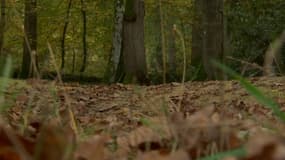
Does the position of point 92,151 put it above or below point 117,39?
above

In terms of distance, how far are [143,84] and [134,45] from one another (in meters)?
1.17

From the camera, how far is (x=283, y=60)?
58.0 ft

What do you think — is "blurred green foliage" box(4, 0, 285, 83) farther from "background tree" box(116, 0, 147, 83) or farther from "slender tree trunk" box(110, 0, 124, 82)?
"slender tree trunk" box(110, 0, 124, 82)

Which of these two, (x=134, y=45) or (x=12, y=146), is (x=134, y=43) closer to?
(x=134, y=45)

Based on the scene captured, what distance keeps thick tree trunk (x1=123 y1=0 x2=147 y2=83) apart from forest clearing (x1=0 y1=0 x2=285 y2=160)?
3 centimetres

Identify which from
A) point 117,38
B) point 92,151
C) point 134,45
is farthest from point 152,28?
point 92,151

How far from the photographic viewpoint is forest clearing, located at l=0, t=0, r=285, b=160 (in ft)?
4.27

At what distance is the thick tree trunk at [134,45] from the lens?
1501cm

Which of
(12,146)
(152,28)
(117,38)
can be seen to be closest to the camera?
(12,146)

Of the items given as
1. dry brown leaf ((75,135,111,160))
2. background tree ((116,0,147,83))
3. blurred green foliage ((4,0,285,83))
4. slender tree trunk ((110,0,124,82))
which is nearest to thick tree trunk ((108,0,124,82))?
slender tree trunk ((110,0,124,82))

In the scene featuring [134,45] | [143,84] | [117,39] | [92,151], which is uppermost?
[92,151]

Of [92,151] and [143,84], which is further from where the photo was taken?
[143,84]

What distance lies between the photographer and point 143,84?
14859 millimetres

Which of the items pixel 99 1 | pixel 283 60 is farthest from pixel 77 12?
pixel 283 60
